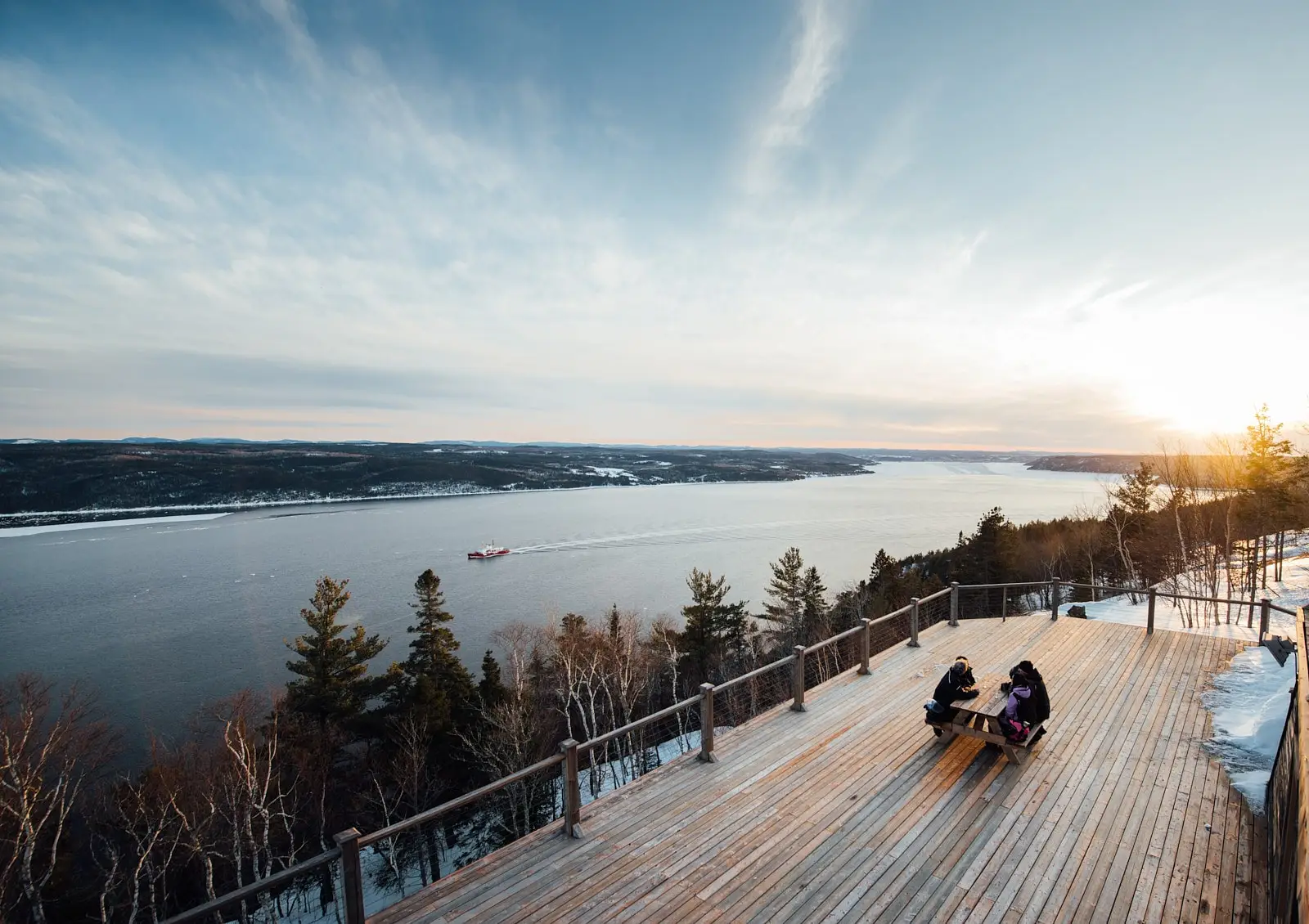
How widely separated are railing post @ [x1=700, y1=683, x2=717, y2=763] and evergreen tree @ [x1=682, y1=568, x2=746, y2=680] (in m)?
23.4

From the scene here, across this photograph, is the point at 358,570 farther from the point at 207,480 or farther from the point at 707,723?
the point at 207,480

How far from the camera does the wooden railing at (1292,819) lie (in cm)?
249

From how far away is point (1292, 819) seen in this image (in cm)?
333

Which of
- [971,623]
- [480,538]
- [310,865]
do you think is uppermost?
[310,865]

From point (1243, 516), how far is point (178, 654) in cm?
5340

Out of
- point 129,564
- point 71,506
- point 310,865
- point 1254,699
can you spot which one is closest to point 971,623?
point 1254,699

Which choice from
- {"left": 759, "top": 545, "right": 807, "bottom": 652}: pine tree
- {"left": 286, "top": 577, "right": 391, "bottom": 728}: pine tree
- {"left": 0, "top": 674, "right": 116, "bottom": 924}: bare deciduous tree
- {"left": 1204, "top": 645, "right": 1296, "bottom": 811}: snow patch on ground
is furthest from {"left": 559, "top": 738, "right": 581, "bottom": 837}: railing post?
{"left": 759, "top": 545, "right": 807, "bottom": 652}: pine tree

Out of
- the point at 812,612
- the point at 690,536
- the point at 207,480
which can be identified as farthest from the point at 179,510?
the point at 812,612

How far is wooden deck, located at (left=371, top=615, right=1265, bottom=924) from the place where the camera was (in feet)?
13.0

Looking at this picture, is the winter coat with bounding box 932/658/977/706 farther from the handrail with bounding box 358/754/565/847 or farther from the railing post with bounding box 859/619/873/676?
the handrail with bounding box 358/754/565/847

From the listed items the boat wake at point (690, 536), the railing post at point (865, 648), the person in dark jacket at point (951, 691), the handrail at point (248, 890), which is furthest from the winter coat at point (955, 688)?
the boat wake at point (690, 536)

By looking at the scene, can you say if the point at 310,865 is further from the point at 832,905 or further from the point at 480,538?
the point at 480,538

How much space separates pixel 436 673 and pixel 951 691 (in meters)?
20.6

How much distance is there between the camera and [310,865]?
3328mm
